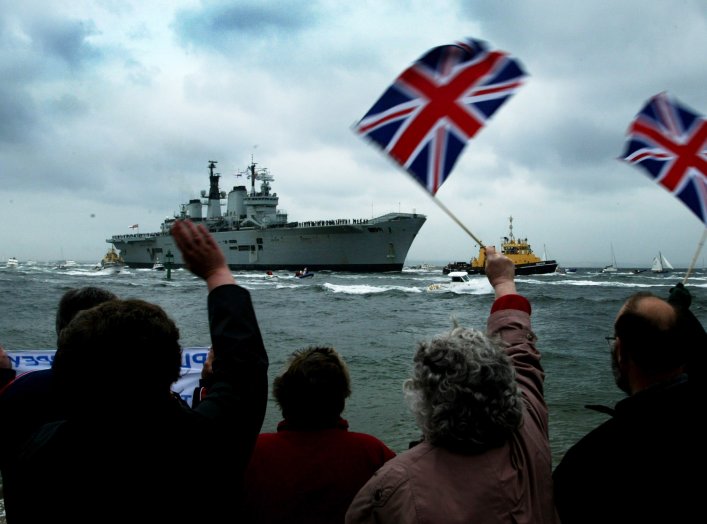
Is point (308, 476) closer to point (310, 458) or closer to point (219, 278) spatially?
point (310, 458)

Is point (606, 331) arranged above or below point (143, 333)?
below

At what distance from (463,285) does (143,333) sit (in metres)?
Answer: 43.9

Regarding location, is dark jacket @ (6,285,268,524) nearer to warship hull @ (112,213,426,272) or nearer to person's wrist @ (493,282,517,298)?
person's wrist @ (493,282,517,298)

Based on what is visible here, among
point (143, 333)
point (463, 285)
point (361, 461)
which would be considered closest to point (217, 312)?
point (143, 333)

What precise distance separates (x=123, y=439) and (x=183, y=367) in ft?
9.05

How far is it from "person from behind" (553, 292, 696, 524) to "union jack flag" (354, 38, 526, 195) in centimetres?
196

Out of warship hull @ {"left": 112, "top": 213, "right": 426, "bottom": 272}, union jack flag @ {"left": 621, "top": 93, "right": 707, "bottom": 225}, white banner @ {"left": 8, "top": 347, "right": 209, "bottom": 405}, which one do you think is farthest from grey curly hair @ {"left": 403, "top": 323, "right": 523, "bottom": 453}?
warship hull @ {"left": 112, "top": 213, "right": 426, "bottom": 272}

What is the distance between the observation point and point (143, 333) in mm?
1285

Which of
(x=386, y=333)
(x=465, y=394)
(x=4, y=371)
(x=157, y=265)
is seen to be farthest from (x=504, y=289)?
(x=157, y=265)

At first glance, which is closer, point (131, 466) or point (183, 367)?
point (131, 466)

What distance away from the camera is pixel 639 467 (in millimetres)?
1444

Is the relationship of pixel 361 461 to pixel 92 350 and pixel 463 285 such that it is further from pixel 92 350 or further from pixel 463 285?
pixel 463 285

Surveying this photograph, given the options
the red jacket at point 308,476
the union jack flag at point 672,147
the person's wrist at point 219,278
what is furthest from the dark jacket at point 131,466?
the union jack flag at point 672,147

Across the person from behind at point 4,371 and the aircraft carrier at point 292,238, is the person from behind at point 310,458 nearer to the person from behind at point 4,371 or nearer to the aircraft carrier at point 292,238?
the person from behind at point 4,371
